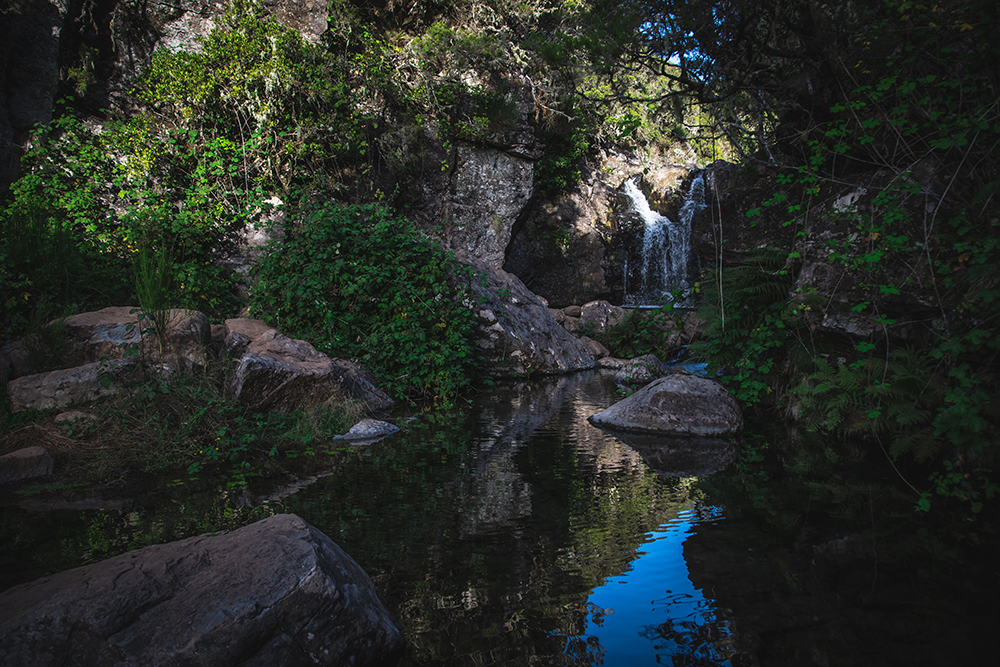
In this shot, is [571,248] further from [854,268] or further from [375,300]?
[854,268]

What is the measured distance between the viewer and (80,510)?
3346 millimetres

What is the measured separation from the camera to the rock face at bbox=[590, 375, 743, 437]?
17.6 ft

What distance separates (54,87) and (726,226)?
11757 mm

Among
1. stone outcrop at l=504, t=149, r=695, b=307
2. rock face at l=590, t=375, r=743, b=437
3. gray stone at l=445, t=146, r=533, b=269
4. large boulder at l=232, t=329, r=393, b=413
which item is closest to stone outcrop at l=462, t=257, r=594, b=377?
large boulder at l=232, t=329, r=393, b=413

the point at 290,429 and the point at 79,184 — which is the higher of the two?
the point at 79,184

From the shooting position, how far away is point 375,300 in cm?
754

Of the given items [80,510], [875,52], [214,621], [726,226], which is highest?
[875,52]

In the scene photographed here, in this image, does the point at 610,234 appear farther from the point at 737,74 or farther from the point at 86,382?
the point at 86,382

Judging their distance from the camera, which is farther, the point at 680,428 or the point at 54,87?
the point at 54,87

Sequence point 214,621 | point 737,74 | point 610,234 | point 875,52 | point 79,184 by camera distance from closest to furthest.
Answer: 1. point 214,621
2. point 875,52
3. point 737,74
4. point 79,184
5. point 610,234

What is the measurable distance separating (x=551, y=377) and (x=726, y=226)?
400 cm

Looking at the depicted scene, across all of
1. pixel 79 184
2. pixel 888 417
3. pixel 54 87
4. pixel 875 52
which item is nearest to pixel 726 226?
pixel 875 52

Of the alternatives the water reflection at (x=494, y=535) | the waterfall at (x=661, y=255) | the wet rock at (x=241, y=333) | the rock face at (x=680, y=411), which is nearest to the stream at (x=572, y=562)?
the water reflection at (x=494, y=535)

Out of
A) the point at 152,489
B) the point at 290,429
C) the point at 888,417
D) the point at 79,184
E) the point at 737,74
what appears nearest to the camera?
the point at 152,489
